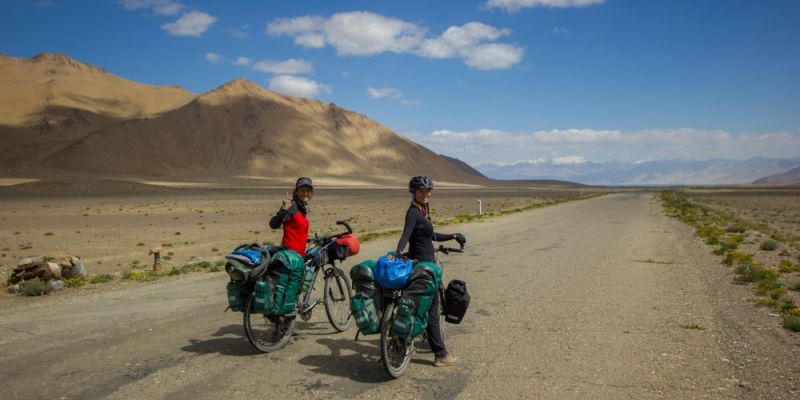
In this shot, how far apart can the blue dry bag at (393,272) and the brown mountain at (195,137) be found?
428 feet

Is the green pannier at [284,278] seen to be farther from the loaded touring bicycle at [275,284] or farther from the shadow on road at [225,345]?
the shadow on road at [225,345]

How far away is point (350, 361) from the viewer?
684 centimetres

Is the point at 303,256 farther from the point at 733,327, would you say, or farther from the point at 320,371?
the point at 733,327

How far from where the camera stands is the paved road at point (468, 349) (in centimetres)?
594

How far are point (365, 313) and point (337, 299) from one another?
218cm

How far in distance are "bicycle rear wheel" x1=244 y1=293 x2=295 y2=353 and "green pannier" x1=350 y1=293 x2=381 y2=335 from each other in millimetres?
1400

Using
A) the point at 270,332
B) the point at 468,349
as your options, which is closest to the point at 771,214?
the point at 468,349

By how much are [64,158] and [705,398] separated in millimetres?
139884

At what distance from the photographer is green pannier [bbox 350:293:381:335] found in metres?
6.12

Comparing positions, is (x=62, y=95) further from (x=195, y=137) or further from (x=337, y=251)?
(x=337, y=251)

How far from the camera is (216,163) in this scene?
490ft

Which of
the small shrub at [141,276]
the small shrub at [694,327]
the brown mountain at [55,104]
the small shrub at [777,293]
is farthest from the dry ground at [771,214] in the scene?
the brown mountain at [55,104]

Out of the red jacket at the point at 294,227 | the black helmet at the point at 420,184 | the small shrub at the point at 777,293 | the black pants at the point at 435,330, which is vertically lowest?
the small shrub at the point at 777,293

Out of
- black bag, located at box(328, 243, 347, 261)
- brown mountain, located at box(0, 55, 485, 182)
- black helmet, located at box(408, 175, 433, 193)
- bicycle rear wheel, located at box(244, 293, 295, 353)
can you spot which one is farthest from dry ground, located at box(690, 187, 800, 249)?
brown mountain, located at box(0, 55, 485, 182)
